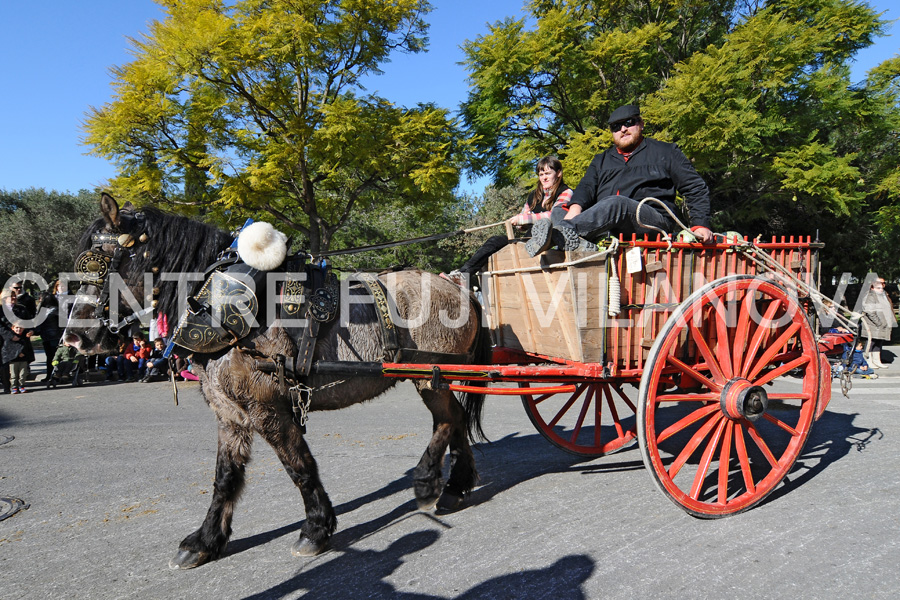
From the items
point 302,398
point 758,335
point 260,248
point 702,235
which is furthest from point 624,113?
point 302,398

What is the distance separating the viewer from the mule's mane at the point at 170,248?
3080 millimetres

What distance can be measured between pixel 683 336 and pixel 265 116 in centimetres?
984

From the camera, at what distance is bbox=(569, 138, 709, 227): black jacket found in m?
3.62

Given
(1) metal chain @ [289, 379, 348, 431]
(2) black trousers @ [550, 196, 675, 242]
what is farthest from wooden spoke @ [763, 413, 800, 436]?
(1) metal chain @ [289, 379, 348, 431]

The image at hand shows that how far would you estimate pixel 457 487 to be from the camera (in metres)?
3.76

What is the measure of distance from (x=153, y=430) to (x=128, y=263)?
13.0ft

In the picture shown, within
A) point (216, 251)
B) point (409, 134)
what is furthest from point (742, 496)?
point (409, 134)

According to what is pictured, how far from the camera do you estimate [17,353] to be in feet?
29.5

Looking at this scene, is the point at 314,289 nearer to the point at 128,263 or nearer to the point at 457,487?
the point at 128,263

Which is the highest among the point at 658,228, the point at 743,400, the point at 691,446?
the point at 658,228

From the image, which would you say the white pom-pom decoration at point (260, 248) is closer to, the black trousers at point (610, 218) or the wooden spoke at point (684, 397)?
the black trousers at point (610, 218)

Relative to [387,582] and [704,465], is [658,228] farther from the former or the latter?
[387,582]

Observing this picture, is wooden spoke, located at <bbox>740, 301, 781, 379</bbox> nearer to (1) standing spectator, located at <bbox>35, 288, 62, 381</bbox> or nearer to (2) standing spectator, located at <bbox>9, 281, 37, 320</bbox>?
(1) standing spectator, located at <bbox>35, 288, 62, 381</bbox>

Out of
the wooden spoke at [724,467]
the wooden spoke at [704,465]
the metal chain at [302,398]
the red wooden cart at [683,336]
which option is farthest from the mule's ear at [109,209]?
the wooden spoke at [724,467]
